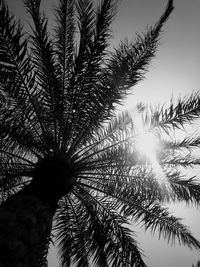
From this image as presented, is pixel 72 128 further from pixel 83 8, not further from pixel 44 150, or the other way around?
pixel 83 8

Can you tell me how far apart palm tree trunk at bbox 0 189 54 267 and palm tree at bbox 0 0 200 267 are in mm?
21

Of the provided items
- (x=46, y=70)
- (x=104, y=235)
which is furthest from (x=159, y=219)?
(x=46, y=70)

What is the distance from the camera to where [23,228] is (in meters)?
4.25

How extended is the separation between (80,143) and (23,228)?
274 centimetres

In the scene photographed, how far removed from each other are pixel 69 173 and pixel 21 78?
7.40 feet

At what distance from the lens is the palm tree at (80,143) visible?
5.14 metres

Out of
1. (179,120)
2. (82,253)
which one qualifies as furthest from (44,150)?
(179,120)

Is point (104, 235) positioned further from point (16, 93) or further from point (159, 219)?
point (16, 93)

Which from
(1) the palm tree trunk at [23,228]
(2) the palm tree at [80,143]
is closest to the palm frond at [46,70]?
(2) the palm tree at [80,143]

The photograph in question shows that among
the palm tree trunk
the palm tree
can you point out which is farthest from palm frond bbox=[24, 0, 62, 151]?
the palm tree trunk

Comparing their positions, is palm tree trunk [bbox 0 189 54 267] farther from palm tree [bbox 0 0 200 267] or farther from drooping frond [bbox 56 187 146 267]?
drooping frond [bbox 56 187 146 267]

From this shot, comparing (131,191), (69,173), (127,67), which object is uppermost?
(127,67)

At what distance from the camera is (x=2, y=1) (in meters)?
4.66

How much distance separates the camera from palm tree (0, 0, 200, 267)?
5137 millimetres
